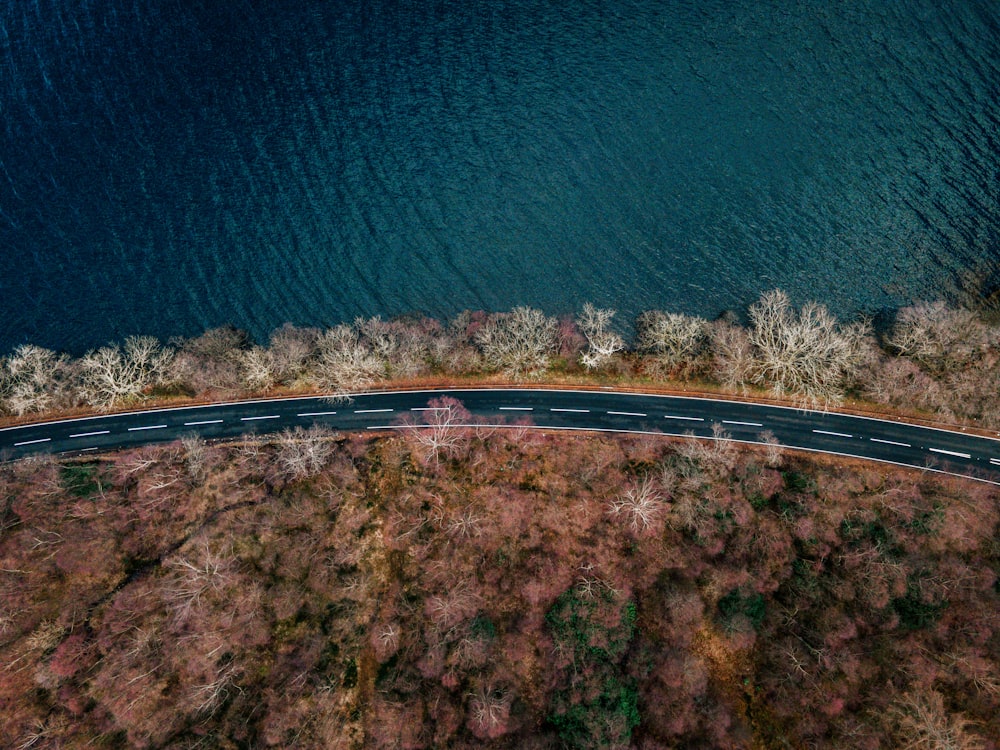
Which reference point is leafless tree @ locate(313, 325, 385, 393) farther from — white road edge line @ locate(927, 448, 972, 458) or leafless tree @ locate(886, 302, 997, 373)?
white road edge line @ locate(927, 448, 972, 458)

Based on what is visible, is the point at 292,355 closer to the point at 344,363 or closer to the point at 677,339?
the point at 344,363

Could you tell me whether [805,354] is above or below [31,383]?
above

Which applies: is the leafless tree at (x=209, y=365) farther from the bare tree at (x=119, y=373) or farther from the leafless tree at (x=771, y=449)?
the leafless tree at (x=771, y=449)

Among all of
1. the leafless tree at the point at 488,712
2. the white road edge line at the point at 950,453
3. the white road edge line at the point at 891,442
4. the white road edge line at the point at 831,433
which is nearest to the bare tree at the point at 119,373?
the leafless tree at the point at 488,712

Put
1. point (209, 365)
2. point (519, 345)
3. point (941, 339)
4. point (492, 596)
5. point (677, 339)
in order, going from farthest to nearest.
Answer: point (519, 345)
point (209, 365)
point (677, 339)
point (941, 339)
point (492, 596)

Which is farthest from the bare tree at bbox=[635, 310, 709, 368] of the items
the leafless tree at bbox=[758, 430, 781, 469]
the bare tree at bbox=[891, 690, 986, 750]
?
the bare tree at bbox=[891, 690, 986, 750]

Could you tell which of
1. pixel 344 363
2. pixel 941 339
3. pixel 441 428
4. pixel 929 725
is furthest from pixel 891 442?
pixel 344 363

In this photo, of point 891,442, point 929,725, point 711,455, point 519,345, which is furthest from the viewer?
point 519,345
